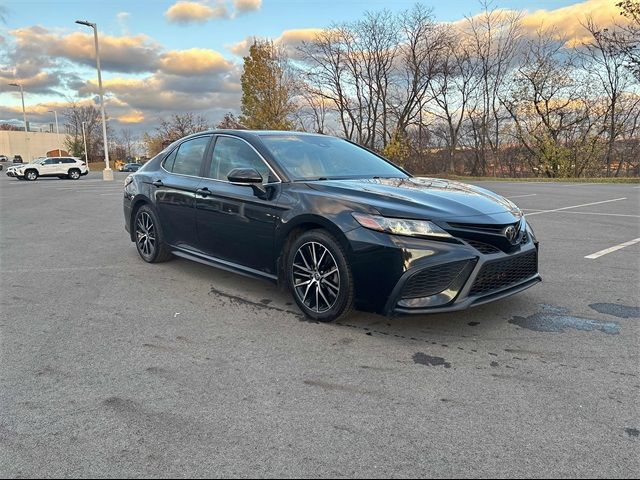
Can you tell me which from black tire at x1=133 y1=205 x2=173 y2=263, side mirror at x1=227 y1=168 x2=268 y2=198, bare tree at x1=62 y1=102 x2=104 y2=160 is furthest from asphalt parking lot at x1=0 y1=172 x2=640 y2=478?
bare tree at x1=62 y1=102 x2=104 y2=160

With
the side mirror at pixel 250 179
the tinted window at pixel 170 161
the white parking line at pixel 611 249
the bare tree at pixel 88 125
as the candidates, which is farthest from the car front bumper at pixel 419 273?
the bare tree at pixel 88 125

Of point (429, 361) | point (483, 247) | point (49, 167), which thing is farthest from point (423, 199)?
point (49, 167)

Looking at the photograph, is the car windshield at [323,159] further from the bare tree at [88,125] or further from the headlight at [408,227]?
the bare tree at [88,125]

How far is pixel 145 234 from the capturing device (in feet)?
19.7

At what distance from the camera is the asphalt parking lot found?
2.21 metres

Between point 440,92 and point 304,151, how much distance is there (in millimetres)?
40904

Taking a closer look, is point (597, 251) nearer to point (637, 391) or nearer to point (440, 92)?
point (637, 391)

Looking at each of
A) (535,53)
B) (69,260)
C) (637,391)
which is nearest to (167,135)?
(535,53)

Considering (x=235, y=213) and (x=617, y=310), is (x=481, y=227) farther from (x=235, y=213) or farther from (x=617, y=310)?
(x=235, y=213)

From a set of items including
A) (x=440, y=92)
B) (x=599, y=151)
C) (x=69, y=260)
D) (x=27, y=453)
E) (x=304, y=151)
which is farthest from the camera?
(x=440, y=92)

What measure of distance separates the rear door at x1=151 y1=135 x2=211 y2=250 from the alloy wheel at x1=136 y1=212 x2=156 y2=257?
1.14 ft

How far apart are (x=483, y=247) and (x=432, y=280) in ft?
1.56

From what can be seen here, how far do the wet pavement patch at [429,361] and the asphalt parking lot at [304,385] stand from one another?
0.06ft

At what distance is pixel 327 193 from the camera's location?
382cm
